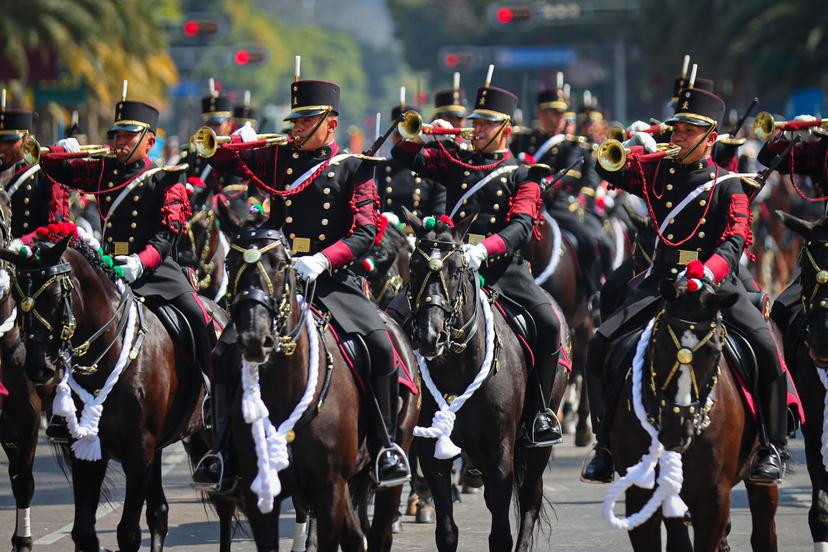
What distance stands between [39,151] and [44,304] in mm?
2666

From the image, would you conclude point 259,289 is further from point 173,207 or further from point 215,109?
point 215,109

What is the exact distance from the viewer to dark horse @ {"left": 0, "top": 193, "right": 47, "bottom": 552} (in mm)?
11445

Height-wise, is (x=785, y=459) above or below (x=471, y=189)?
below

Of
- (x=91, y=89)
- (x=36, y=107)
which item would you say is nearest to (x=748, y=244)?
(x=91, y=89)

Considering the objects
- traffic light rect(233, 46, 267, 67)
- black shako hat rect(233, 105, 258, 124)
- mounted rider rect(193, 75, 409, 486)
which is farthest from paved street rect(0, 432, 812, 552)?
traffic light rect(233, 46, 267, 67)

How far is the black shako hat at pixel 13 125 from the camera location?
573 inches

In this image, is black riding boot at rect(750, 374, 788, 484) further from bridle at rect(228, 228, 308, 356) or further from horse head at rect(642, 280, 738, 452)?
bridle at rect(228, 228, 308, 356)

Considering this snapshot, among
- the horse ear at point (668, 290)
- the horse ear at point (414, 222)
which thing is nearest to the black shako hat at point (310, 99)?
the horse ear at point (414, 222)

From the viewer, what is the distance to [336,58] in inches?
6905

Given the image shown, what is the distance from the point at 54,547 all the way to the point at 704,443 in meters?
5.10

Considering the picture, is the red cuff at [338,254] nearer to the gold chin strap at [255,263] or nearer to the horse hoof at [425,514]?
the gold chin strap at [255,263]

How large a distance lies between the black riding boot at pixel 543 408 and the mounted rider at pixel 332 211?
177 centimetres

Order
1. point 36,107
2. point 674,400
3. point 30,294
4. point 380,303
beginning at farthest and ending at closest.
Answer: point 36,107
point 380,303
point 30,294
point 674,400

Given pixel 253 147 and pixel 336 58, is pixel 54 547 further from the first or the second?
pixel 336 58
